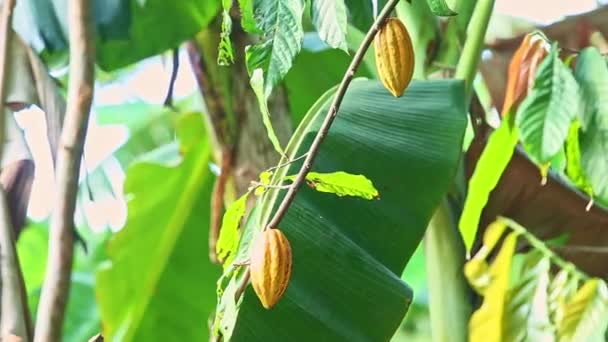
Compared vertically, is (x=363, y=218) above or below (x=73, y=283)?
above

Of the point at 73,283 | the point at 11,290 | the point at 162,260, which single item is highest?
the point at 11,290

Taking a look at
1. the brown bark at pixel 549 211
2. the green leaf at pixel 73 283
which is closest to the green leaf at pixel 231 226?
the brown bark at pixel 549 211

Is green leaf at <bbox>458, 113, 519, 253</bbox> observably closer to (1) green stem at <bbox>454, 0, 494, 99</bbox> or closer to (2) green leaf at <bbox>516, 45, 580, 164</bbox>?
(1) green stem at <bbox>454, 0, 494, 99</bbox>


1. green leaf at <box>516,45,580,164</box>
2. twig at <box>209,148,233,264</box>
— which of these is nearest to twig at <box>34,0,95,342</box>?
green leaf at <box>516,45,580,164</box>

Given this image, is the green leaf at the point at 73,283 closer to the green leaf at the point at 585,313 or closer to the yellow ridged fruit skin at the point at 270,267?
the green leaf at the point at 585,313

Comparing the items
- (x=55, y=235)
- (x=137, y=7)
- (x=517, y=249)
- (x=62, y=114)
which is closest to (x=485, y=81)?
(x=517, y=249)

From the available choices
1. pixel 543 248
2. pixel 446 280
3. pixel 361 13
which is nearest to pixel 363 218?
pixel 361 13

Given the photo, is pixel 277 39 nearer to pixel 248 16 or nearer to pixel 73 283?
pixel 248 16
